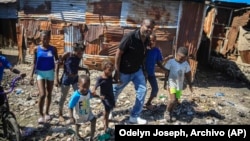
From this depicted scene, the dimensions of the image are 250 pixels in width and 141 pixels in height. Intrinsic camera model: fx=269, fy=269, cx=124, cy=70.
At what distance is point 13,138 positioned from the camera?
14.4 feet

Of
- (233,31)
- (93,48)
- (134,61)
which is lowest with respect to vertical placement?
(93,48)

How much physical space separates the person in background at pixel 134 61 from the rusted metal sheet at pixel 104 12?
4094mm

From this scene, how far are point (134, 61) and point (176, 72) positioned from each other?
93 cm

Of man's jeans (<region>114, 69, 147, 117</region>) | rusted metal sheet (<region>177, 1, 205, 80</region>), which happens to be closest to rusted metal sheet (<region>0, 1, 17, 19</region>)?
rusted metal sheet (<region>177, 1, 205, 80</region>)

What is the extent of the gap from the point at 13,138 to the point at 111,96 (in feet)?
5.71

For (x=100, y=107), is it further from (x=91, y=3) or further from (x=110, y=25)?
(x=91, y=3)

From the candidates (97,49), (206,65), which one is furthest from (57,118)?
(206,65)

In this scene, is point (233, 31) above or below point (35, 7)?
below

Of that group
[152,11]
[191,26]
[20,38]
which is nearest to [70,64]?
[152,11]

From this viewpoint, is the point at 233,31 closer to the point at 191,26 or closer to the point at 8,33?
the point at 191,26

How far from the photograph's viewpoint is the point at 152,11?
8719mm

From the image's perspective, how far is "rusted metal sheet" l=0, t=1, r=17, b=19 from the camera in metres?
14.0

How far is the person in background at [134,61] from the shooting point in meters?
4.62

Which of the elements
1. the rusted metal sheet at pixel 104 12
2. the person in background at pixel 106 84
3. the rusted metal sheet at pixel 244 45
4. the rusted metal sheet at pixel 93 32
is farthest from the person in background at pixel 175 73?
the rusted metal sheet at pixel 244 45
